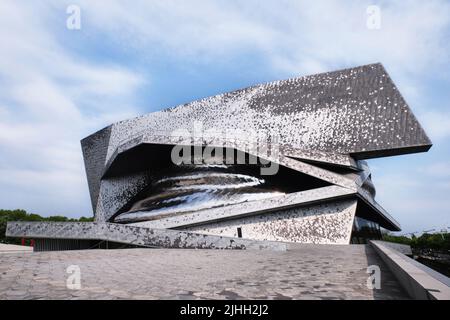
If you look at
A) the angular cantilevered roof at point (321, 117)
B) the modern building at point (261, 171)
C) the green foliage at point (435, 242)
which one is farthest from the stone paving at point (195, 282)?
the green foliage at point (435, 242)

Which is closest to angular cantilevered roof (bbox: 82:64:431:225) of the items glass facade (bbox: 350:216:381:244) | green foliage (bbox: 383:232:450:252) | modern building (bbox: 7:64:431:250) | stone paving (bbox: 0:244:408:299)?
modern building (bbox: 7:64:431:250)

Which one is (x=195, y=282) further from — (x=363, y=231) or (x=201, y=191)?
(x=363, y=231)

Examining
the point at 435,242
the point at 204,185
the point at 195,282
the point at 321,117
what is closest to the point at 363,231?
the point at 321,117

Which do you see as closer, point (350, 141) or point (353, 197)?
point (353, 197)

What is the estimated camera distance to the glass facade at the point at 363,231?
13812 millimetres

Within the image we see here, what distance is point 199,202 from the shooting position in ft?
45.2

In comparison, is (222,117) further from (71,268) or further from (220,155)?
(71,268)

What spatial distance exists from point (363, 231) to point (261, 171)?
18.5 ft

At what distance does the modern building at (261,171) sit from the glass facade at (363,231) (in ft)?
0.31

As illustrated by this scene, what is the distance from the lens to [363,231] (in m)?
15.2

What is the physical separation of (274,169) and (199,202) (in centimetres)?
345

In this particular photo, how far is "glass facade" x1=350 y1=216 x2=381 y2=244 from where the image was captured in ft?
45.3
